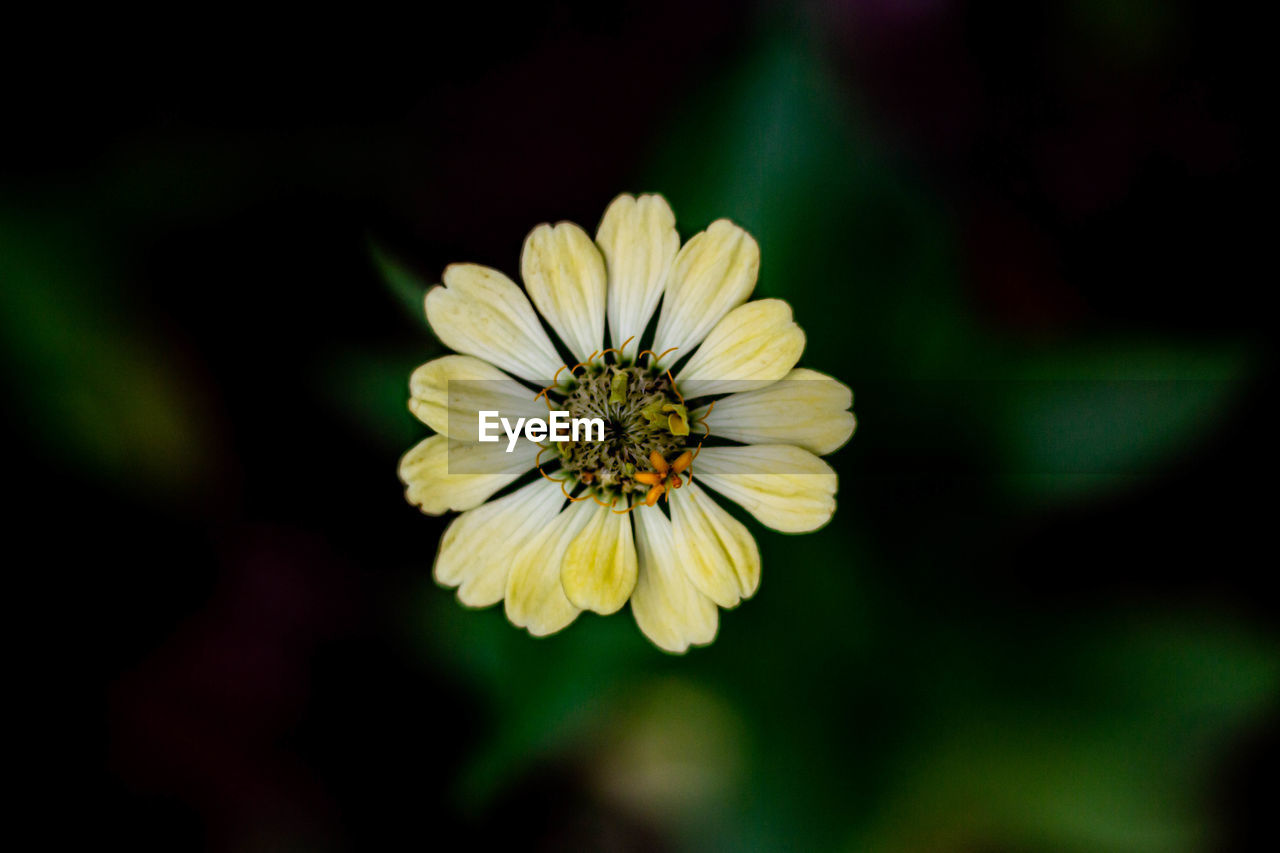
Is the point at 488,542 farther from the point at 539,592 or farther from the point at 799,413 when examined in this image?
the point at 799,413

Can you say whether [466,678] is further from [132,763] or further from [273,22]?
[273,22]

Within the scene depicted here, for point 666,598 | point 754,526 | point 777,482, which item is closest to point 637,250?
point 777,482

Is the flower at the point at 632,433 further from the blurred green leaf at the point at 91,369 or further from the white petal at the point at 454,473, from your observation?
the blurred green leaf at the point at 91,369

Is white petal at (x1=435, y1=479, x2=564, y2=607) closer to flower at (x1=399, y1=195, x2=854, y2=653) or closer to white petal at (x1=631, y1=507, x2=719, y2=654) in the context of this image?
flower at (x1=399, y1=195, x2=854, y2=653)

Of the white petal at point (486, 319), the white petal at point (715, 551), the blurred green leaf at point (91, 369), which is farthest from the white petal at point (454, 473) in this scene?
the blurred green leaf at point (91, 369)

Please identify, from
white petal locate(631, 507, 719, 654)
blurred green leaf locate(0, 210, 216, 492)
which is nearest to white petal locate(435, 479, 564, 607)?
white petal locate(631, 507, 719, 654)

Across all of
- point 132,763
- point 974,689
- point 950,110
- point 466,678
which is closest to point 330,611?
point 466,678

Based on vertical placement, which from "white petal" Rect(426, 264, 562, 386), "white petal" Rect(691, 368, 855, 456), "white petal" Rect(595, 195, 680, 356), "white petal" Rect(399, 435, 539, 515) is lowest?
"white petal" Rect(399, 435, 539, 515)
